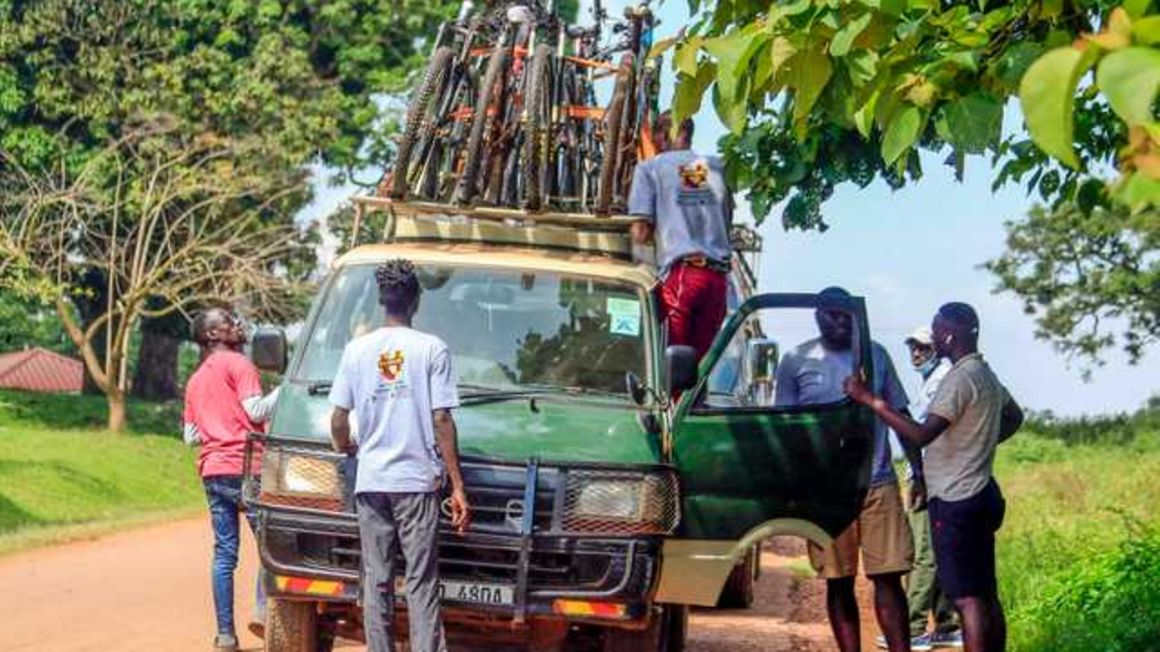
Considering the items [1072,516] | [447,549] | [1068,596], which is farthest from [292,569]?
[1072,516]

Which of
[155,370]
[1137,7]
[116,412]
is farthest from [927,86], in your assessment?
[155,370]

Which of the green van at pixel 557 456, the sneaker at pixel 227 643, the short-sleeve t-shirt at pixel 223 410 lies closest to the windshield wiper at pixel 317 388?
the green van at pixel 557 456

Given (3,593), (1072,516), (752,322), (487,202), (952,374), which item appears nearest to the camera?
(952,374)

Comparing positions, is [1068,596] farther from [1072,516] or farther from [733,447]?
[1072,516]

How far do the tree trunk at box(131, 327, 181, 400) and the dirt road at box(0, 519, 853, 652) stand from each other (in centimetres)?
2409

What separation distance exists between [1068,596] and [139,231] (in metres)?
24.1

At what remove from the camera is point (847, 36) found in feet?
13.6

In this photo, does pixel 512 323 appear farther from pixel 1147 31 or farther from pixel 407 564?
pixel 1147 31

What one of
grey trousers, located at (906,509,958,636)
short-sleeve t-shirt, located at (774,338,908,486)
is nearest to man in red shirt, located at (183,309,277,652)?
short-sleeve t-shirt, located at (774,338,908,486)

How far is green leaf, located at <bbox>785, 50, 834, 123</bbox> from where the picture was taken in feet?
13.8

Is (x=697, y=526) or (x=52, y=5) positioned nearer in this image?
(x=697, y=526)

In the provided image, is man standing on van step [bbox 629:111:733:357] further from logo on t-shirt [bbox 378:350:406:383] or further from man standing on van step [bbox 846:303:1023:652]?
logo on t-shirt [bbox 378:350:406:383]

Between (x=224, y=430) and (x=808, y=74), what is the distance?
639 cm

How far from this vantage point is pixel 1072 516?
17.8 meters
